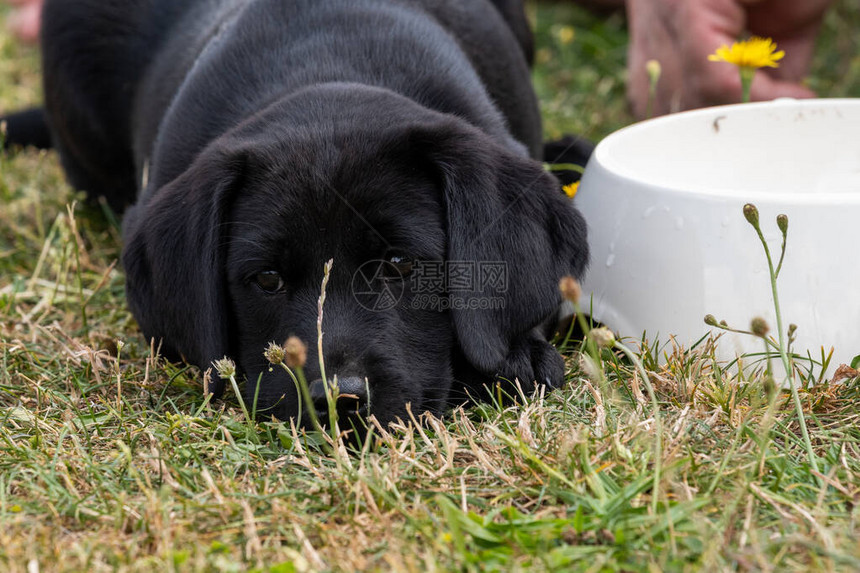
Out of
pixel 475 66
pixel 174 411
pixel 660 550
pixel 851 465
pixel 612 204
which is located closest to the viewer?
pixel 660 550

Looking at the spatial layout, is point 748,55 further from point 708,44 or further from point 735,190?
point 708,44

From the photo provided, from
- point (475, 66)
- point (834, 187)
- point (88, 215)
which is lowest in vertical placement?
point (88, 215)

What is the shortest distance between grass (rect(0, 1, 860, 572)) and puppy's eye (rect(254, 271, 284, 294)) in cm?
29

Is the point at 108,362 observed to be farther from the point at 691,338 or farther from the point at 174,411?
the point at 691,338

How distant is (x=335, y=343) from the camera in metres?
2.04

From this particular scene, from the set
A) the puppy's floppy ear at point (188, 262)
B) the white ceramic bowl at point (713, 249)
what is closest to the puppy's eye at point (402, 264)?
the puppy's floppy ear at point (188, 262)

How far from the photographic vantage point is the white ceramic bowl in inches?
85.8

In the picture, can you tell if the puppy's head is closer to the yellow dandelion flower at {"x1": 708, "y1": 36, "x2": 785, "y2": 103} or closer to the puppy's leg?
the yellow dandelion flower at {"x1": 708, "y1": 36, "x2": 785, "y2": 103}

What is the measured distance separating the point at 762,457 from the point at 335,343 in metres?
0.85

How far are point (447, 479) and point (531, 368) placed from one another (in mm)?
528

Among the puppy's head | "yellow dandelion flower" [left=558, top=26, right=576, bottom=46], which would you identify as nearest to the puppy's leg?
the puppy's head

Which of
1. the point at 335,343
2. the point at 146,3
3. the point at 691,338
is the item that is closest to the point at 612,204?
the point at 691,338

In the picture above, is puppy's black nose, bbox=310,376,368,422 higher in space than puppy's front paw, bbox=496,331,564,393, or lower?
higher

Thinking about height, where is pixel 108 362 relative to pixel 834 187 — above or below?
below
